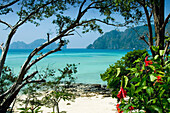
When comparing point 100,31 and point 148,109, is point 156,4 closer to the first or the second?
point 100,31

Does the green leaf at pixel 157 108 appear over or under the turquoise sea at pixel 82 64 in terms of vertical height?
over

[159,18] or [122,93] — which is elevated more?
[159,18]

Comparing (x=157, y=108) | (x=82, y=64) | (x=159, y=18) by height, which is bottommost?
(x=82, y=64)

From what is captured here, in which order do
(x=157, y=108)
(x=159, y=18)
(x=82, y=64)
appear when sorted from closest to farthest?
(x=157, y=108) < (x=159, y=18) < (x=82, y=64)

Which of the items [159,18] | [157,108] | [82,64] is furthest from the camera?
[82,64]

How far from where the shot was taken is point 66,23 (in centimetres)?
665

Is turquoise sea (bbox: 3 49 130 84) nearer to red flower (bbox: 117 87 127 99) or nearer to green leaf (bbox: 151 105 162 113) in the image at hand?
red flower (bbox: 117 87 127 99)

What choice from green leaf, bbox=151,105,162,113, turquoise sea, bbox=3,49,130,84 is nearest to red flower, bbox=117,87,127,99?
green leaf, bbox=151,105,162,113

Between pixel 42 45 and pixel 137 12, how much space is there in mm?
3720

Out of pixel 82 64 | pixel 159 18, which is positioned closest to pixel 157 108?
pixel 159 18

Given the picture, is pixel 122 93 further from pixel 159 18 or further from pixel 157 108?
pixel 159 18

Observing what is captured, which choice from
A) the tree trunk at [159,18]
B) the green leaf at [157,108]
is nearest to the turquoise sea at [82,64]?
the tree trunk at [159,18]

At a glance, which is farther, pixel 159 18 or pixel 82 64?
pixel 82 64

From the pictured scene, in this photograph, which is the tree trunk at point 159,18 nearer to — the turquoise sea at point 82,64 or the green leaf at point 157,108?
the turquoise sea at point 82,64
